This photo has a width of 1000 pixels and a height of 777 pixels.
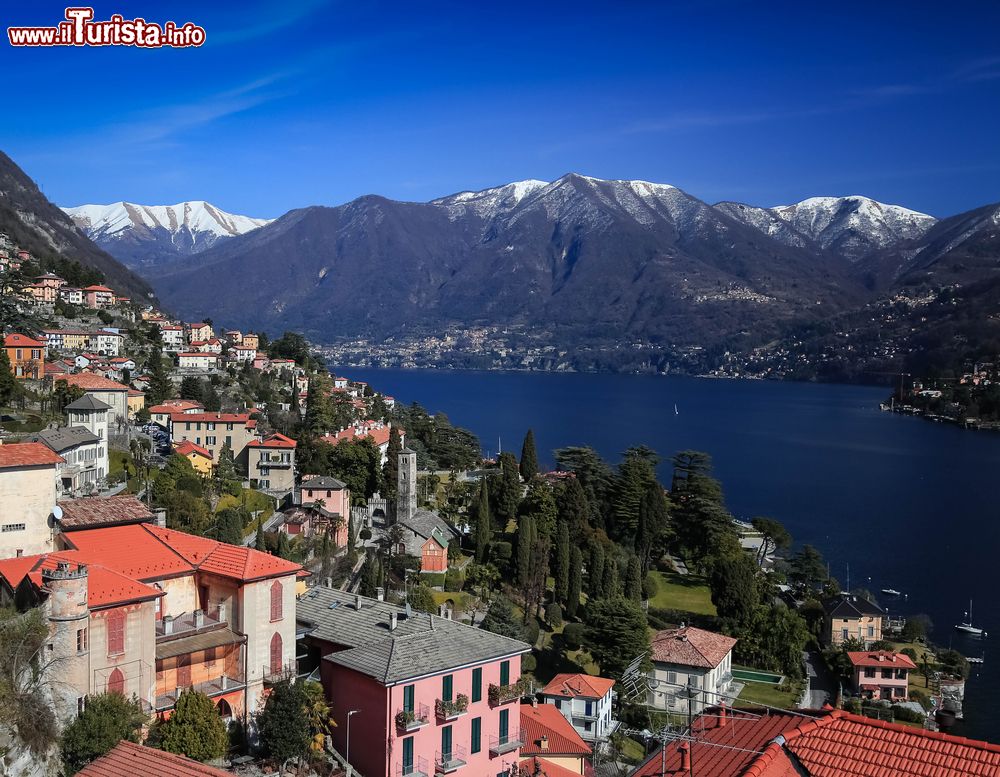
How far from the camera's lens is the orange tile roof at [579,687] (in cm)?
2098

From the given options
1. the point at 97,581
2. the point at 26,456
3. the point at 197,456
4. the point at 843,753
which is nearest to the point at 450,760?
the point at 97,581

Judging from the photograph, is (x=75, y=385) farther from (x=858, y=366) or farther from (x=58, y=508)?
(x=858, y=366)

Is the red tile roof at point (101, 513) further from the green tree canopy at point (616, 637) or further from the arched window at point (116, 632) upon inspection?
the green tree canopy at point (616, 637)

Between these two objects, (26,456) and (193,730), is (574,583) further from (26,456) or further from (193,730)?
(193,730)

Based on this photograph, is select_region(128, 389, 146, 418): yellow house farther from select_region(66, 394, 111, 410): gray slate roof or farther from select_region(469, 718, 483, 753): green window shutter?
select_region(469, 718, 483, 753): green window shutter

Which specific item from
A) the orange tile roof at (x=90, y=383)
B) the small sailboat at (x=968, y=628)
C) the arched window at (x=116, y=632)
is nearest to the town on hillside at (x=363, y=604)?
the arched window at (x=116, y=632)

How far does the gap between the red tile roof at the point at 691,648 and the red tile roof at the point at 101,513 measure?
13815mm

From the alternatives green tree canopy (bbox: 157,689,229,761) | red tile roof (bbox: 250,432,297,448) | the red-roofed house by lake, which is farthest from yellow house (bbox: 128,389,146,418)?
green tree canopy (bbox: 157,689,229,761)

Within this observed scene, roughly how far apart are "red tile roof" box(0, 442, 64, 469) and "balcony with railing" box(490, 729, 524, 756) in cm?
880

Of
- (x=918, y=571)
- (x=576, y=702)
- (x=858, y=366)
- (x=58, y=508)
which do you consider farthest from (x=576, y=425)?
(x=858, y=366)

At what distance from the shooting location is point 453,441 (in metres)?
51.1

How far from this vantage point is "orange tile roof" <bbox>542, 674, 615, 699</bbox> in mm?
20984

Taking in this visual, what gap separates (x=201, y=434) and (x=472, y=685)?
Result: 1026 inches

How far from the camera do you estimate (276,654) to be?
13.1 m
